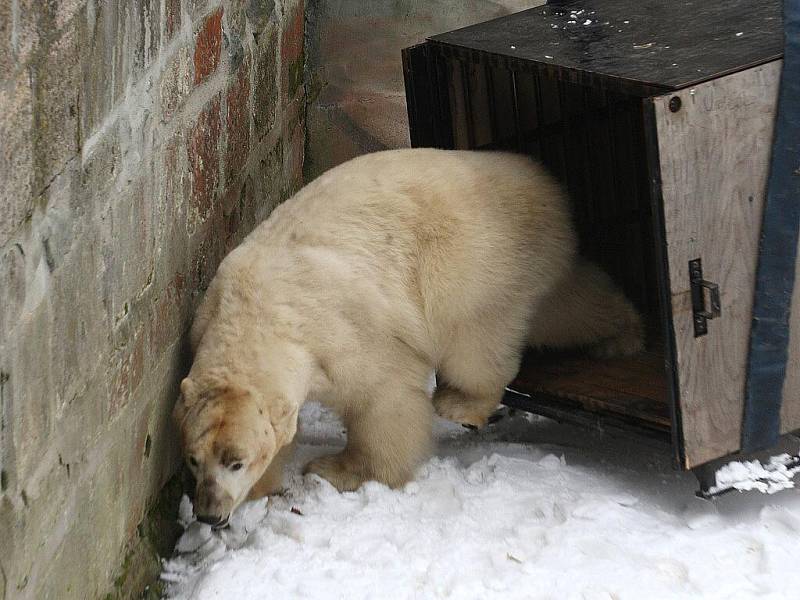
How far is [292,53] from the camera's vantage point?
4934 mm

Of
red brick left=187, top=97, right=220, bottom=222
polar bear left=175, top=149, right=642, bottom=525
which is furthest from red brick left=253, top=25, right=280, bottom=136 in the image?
polar bear left=175, top=149, right=642, bottom=525

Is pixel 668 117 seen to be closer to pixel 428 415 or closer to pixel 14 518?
pixel 428 415

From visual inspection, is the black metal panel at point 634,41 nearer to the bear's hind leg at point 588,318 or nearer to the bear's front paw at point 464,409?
the bear's hind leg at point 588,318

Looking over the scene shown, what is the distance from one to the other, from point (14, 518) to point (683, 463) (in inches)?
74.0

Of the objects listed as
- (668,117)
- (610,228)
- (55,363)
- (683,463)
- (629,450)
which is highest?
(668,117)

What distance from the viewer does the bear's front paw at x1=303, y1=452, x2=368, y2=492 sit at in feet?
11.0

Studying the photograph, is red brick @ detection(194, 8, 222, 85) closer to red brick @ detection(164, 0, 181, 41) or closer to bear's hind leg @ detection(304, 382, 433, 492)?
red brick @ detection(164, 0, 181, 41)

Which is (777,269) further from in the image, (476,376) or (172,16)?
(172,16)

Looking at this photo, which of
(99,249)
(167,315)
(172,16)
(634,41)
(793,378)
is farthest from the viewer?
(634,41)

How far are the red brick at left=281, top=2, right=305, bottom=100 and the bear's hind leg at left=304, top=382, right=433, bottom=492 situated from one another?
77.3 inches

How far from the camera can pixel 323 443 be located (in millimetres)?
3830

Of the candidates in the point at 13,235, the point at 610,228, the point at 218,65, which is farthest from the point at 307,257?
the point at 610,228

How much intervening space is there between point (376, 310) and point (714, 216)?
1.01 metres

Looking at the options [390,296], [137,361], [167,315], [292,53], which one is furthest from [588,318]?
[292,53]
